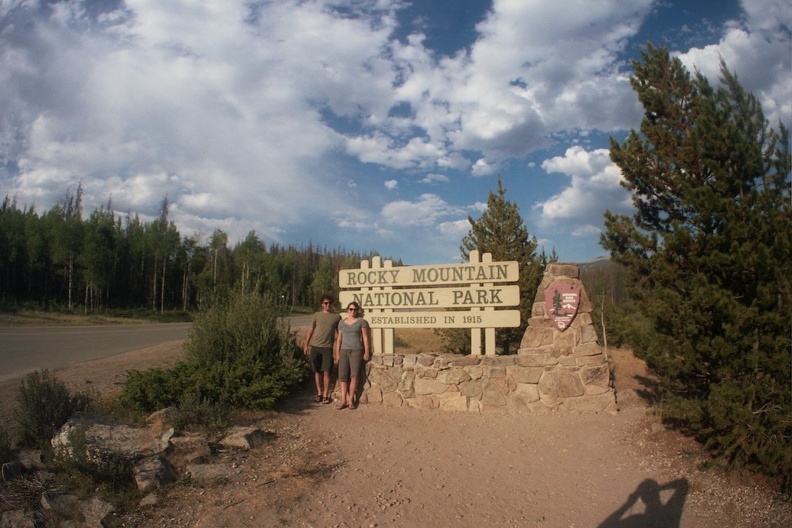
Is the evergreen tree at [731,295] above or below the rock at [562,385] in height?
above

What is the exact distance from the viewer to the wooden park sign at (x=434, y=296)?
823 centimetres

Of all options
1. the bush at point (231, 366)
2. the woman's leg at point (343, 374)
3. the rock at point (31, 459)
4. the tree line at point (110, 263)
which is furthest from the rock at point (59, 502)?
the tree line at point (110, 263)

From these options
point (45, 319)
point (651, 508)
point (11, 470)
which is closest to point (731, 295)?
point (651, 508)

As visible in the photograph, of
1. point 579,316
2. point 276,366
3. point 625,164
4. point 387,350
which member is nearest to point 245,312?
point 276,366

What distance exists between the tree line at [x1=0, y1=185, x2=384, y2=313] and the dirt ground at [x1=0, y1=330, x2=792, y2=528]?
3359cm

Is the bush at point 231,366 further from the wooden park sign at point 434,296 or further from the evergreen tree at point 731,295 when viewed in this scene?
the evergreen tree at point 731,295

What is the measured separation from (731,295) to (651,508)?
2256 millimetres

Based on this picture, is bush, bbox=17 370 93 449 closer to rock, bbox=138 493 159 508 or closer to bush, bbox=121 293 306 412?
bush, bbox=121 293 306 412

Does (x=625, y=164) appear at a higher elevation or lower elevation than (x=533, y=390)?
higher

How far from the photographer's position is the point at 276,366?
8305 millimetres

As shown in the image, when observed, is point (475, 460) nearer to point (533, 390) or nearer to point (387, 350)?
point (533, 390)

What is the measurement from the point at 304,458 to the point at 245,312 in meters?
3.58

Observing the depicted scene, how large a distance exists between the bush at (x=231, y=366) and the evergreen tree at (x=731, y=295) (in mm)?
5603

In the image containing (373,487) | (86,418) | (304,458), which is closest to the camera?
(373,487)
